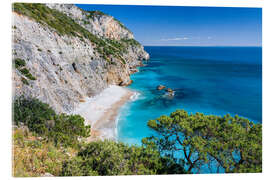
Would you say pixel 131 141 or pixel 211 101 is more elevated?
pixel 211 101

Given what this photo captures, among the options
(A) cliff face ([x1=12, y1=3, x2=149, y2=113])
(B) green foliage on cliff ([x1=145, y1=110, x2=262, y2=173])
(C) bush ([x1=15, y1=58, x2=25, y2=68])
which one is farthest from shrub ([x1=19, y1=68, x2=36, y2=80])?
(B) green foliage on cliff ([x1=145, y1=110, x2=262, y2=173])

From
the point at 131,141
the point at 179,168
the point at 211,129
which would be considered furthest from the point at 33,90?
the point at 211,129

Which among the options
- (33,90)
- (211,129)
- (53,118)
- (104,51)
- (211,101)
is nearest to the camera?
(211,129)

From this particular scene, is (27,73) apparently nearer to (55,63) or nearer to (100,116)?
(55,63)

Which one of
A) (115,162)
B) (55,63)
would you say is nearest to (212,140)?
(115,162)

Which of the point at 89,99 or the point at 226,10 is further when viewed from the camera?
the point at 89,99

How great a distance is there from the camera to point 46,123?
16.7 ft

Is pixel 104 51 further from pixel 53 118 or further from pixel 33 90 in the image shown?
pixel 53 118

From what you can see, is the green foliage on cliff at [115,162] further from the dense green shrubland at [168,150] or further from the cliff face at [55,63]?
the cliff face at [55,63]

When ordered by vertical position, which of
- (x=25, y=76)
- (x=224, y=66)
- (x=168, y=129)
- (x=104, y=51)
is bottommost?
(x=168, y=129)

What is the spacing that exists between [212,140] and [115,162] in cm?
234

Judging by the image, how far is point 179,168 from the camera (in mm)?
3768

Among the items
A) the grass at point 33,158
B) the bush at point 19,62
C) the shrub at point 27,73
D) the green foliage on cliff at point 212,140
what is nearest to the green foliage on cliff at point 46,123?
the grass at point 33,158

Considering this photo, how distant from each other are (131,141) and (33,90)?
453 centimetres
